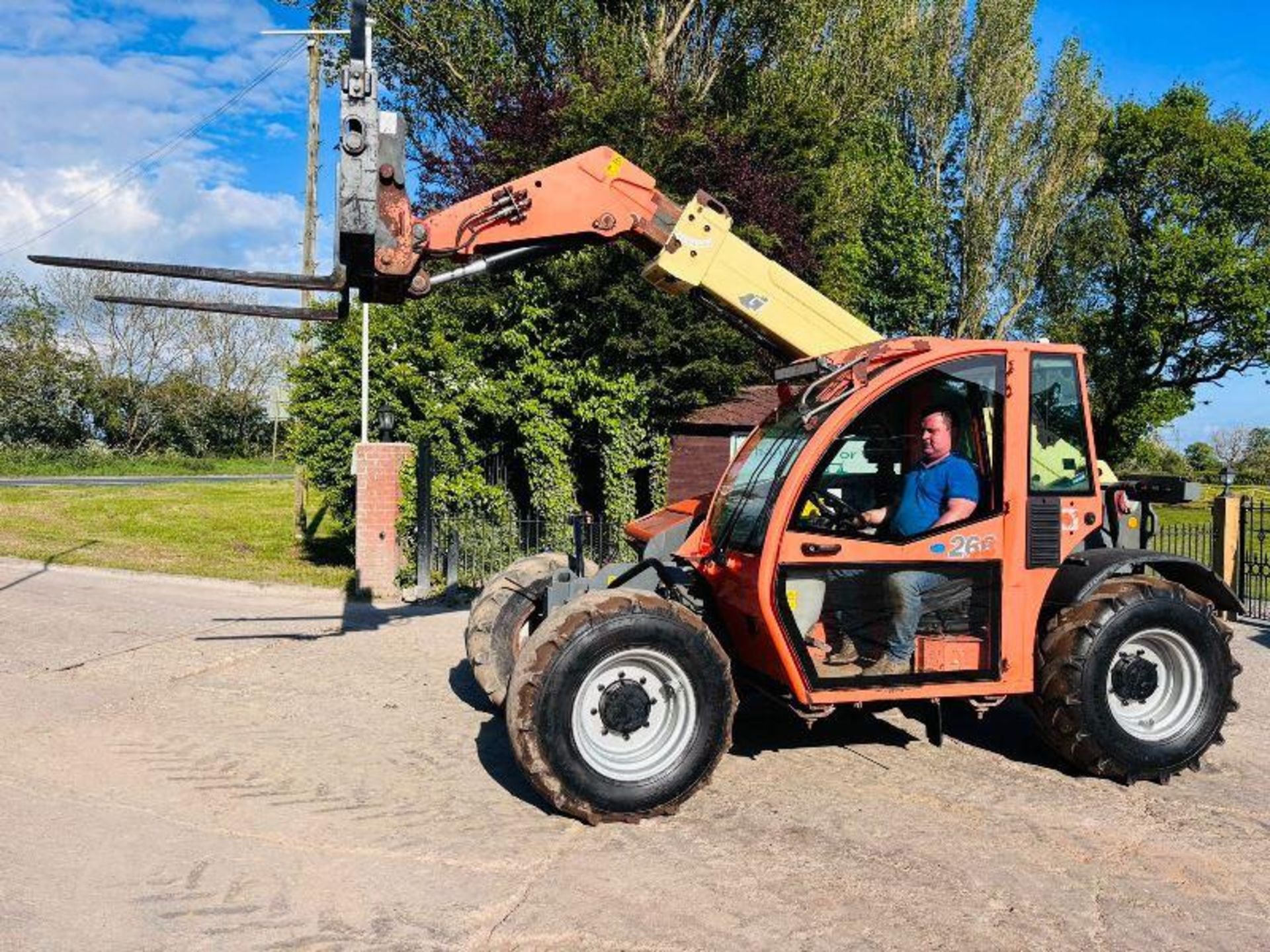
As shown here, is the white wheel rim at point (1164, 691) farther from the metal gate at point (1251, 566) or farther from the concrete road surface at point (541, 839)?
the metal gate at point (1251, 566)

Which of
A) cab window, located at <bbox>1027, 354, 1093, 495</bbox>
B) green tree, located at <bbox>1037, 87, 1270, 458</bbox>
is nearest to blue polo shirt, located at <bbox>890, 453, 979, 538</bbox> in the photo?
cab window, located at <bbox>1027, 354, 1093, 495</bbox>

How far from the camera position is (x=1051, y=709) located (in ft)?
18.0

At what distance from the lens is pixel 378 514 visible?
1288 cm

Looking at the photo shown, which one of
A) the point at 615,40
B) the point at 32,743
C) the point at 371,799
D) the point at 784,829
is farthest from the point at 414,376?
the point at 784,829

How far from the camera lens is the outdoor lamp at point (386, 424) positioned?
1305cm

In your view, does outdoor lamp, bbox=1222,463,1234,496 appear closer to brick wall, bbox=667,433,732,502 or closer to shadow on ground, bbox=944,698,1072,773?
brick wall, bbox=667,433,732,502

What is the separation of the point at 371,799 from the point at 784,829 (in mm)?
2127

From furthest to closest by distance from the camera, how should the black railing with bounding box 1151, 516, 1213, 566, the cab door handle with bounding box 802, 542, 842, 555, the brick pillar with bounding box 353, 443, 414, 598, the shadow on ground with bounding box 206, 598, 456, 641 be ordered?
the black railing with bounding box 1151, 516, 1213, 566 → the brick pillar with bounding box 353, 443, 414, 598 → the shadow on ground with bounding box 206, 598, 456, 641 → the cab door handle with bounding box 802, 542, 842, 555

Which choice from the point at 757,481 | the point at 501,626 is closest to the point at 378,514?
the point at 501,626

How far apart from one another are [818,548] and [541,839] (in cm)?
196

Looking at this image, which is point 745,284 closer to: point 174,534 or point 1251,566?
point 1251,566

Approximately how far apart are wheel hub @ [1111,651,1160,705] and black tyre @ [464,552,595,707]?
347 cm

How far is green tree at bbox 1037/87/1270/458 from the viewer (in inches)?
1228

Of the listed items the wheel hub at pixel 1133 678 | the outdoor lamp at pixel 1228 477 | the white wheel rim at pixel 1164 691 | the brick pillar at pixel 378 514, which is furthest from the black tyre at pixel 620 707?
the outdoor lamp at pixel 1228 477
